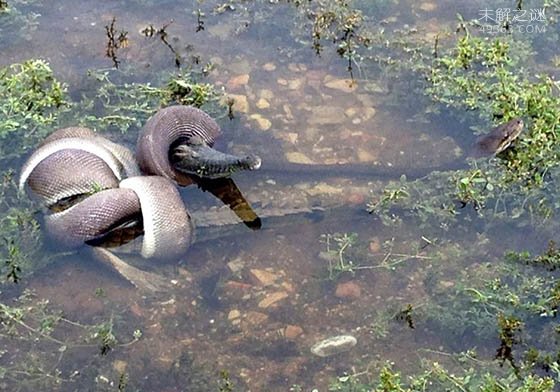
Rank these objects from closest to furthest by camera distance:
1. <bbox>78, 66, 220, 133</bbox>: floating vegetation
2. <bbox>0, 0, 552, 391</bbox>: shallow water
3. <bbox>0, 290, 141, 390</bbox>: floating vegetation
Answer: <bbox>0, 290, 141, 390</bbox>: floating vegetation → <bbox>0, 0, 552, 391</bbox>: shallow water → <bbox>78, 66, 220, 133</bbox>: floating vegetation

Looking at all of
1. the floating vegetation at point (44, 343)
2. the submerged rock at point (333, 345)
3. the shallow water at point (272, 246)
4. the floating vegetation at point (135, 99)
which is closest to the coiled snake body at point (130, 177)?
the shallow water at point (272, 246)

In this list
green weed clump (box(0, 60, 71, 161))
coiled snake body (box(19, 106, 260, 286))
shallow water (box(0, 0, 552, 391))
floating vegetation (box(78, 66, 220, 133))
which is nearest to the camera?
shallow water (box(0, 0, 552, 391))

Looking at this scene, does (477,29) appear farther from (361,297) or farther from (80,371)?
(80,371)

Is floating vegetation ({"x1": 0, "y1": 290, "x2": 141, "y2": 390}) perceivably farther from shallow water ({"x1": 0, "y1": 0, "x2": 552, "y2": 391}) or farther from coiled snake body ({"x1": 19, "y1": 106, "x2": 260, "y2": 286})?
coiled snake body ({"x1": 19, "y1": 106, "x2": 260, "y2": 286})

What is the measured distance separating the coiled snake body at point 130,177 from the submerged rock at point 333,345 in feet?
4.61

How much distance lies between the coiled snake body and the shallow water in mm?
213

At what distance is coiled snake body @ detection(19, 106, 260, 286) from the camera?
252 inches

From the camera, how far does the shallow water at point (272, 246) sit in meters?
5.72

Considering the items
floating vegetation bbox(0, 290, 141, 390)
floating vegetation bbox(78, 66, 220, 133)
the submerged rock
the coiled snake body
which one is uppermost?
floating vegetation bbox(78, 66, 220, 133)

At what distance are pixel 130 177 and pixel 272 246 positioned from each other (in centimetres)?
136

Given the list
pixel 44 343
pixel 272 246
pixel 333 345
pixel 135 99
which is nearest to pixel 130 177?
pixel 135 99

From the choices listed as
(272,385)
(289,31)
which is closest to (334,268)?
(272,385)

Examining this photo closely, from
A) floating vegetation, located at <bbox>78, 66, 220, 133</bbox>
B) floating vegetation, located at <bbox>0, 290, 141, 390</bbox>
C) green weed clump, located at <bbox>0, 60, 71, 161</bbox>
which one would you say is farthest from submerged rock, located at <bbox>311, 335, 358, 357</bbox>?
green weed clump, located at <bbox>0, 60, 71, 161</bbox>

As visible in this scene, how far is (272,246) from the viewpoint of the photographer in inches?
260
